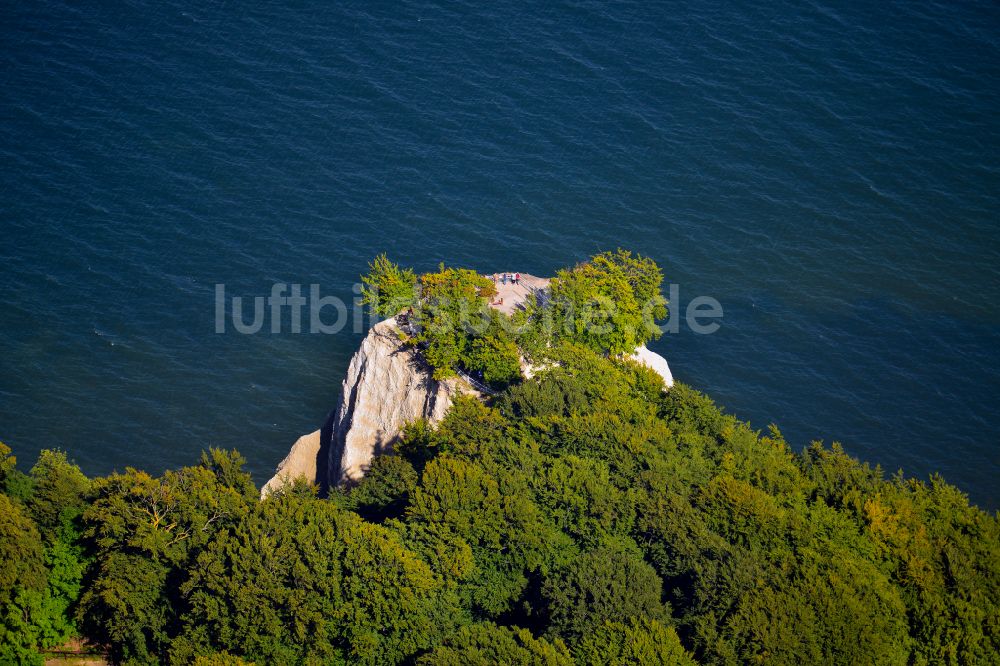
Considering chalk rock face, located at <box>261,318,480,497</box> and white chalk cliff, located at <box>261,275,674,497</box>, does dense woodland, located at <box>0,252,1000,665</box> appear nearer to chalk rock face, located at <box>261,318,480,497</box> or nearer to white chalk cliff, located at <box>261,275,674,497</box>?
white chalk cliff, located at <box>261,275,674,497</box>

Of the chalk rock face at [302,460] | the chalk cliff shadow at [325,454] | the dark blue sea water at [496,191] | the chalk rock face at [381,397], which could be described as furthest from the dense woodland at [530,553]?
the dark blue sea water at [496,191]

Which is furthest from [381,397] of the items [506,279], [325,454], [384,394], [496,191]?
[496,191]

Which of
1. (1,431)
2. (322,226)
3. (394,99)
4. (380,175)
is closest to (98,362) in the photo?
(1,431)

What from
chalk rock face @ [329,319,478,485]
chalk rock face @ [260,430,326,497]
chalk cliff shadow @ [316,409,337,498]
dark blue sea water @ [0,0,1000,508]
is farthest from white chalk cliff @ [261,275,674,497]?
dark blue sea water @ [0,0,1000,508]

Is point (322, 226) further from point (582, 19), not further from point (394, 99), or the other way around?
point (582, 19)

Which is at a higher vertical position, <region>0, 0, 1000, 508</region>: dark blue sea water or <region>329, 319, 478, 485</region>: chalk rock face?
<region>0, 0, 1000, 508</region>: dark blue sea water

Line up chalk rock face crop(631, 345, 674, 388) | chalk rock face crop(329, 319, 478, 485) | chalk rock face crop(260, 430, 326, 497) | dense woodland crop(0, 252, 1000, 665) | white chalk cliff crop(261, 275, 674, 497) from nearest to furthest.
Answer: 1. dense woodland crop(0, 252, 1000, 665)
2. white chalk cliff crop(261, 275, 674, 497)
3. chalk rock face crop(329, 319, 478, 485)
4. chalk rock face crop(631, 345, 674, 388)
5. chalk rock face crop(260, 430, 326, 497)

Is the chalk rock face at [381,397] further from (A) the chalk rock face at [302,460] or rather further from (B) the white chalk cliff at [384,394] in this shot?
(A) the chalk rock face at [302,460]

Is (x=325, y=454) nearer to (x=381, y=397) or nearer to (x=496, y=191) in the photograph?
(x=381, y=397)
